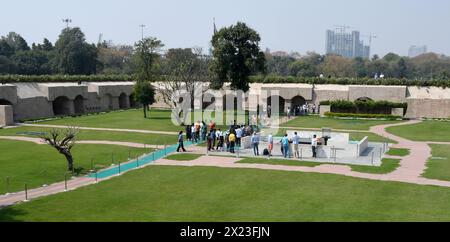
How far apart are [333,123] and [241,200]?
28179 mm

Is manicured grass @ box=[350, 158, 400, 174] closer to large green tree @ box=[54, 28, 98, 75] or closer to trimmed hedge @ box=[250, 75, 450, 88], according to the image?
trimmed hedge @ box=[250, 75, 450, 88]

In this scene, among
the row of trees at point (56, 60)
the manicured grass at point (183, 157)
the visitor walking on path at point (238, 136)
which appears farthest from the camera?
the row of trees at point (56, 60)

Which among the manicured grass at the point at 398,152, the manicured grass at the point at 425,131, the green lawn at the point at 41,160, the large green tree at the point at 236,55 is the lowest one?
the green lawn at the point at 41,160

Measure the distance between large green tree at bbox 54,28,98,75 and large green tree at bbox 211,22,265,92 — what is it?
40.9 meters

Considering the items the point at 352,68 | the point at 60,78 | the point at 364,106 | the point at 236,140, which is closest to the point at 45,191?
the point at 236,140

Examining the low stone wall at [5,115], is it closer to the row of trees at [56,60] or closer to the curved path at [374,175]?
the curved path at [374,175]

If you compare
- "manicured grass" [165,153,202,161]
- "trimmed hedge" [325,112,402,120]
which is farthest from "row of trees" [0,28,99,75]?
"manicured grass" [165,153,202,161]

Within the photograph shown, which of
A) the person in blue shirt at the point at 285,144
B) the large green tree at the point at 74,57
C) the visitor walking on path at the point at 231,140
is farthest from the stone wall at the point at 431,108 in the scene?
the large green tree at the point at 74,57

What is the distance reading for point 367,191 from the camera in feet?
62.3

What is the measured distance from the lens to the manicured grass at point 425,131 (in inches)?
1385

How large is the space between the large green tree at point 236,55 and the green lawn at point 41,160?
21899 millimetres

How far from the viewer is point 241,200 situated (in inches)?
693

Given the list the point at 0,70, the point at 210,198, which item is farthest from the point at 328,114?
the point at 0,70

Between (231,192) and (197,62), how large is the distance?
3240 centimetres
